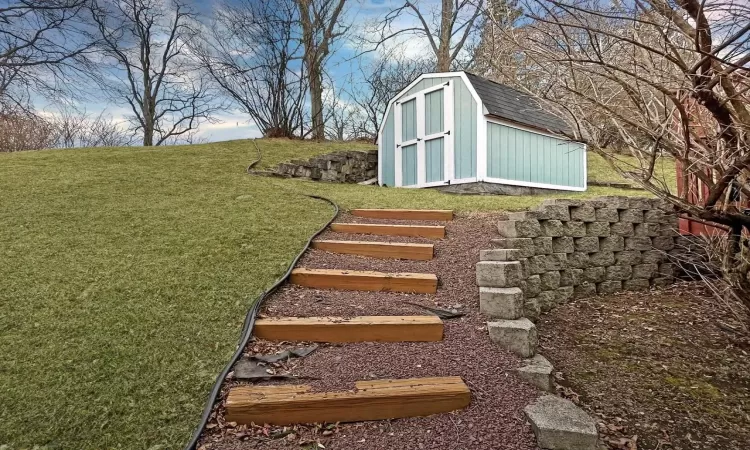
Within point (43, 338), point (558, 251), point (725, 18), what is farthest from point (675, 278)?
point (43, 338)

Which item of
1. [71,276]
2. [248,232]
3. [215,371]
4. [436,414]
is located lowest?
[436,414]

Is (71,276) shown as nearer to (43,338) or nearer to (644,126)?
(43,338)

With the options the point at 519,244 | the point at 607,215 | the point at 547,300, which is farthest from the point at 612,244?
the point at 519,244

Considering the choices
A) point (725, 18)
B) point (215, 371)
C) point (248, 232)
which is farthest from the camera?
point (248, 232)

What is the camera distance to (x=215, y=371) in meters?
2.01

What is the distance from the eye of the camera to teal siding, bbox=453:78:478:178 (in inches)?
304

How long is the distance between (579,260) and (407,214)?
75.0 inches

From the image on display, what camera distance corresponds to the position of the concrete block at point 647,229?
4535 mm

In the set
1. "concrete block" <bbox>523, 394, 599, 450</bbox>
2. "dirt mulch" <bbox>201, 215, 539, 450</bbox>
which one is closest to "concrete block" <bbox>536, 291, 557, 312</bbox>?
"dirt mulch" <bbox>201, 215, 539, 450</bbox>

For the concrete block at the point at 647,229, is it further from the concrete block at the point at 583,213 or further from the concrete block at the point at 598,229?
the concrete block at the point at 583,213

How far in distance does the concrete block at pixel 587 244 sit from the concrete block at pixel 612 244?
0.09m

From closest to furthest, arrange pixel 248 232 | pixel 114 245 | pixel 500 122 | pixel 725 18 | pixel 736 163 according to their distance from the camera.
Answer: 1. pixel 725 18
2. pixel 736 163
3. pixel 114 245
4. pixel 248 232
5. pixel 500 122

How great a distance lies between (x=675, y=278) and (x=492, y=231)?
236 cm

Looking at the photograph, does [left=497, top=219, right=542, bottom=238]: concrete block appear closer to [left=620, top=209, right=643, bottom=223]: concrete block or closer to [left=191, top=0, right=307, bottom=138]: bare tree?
[left=620, top=209, right=643, bottom=223]: concrete block
